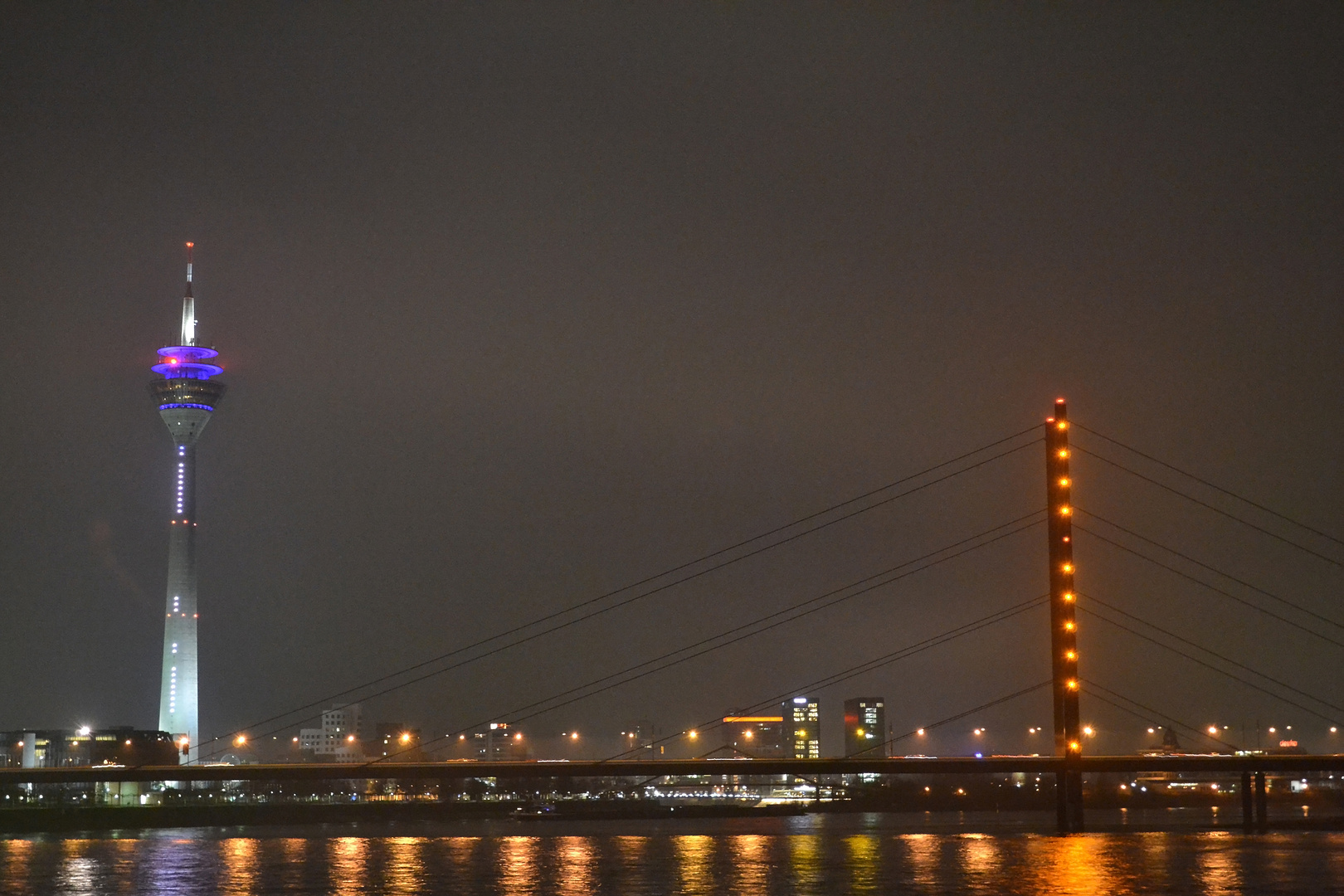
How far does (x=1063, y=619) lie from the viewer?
60.8m

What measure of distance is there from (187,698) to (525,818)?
218ft

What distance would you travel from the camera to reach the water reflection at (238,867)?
3975cm

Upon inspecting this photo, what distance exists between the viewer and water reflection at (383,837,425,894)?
130 ft

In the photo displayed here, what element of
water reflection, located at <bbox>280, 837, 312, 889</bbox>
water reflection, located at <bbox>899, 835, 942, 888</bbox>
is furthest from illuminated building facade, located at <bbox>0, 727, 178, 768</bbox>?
water reflection, located at <bbox>899, 835, 942, 888</bbox>

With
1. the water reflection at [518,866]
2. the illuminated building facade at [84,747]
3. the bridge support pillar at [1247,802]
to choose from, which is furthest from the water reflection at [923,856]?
the illuminated building facade at [84,747]

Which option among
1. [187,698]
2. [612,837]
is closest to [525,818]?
[612,837]

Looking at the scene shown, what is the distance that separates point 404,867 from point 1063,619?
92.2ft

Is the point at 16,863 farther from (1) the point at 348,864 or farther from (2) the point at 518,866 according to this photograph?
(2) the point at 518,866

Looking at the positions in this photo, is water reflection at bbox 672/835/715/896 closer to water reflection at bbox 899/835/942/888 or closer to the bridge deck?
the bridge deck

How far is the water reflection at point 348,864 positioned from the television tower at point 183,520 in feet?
311

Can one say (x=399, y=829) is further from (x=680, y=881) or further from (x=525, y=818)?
(x=680, y=881)

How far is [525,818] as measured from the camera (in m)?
108

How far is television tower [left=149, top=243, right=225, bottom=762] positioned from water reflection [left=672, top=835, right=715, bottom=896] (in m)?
100

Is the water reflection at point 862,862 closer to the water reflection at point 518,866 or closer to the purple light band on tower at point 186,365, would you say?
the water reflection at point 518,866
